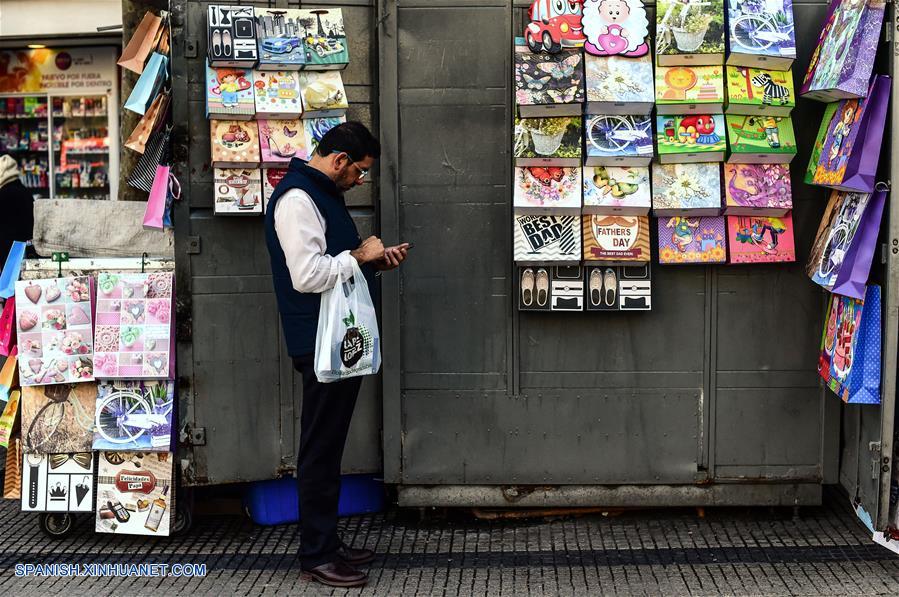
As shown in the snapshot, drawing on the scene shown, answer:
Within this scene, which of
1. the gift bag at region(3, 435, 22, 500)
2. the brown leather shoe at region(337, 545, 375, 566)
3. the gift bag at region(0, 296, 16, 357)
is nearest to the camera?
the brown leather shoe at region(337, 545, 375, 566)

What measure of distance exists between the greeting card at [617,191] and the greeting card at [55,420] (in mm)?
2580

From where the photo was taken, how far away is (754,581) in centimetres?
439

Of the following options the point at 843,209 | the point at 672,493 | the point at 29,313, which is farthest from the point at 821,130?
the point at 29,313

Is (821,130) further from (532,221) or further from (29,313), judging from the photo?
(29,313)

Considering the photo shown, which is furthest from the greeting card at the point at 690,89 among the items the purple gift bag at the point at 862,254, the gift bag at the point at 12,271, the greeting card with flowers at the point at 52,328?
the gift bag at the point at 12,271

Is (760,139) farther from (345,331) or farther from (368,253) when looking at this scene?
(345,331)

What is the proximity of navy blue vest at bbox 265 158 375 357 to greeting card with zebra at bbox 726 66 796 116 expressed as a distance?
188cm

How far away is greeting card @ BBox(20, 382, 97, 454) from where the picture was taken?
493 cm

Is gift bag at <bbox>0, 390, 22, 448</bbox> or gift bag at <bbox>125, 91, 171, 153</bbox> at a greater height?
gift bag at <bbox>125, 91, 171, 153</bbox>

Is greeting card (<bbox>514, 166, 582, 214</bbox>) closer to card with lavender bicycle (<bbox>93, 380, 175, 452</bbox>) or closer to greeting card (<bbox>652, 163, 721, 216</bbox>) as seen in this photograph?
greeting card (<bbox>652, 163, 721, 216</bbox>)

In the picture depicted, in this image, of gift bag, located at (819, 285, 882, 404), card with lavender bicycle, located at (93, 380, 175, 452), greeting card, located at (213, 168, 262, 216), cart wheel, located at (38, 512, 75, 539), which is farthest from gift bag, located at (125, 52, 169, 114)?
gift bag, located at (819, 285, 882, 404)

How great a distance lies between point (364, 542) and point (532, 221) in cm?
172

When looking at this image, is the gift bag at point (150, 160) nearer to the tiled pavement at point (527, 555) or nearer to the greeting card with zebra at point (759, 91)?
the tiled pavement at point (527, 555)

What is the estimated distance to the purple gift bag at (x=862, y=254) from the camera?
4.36m
